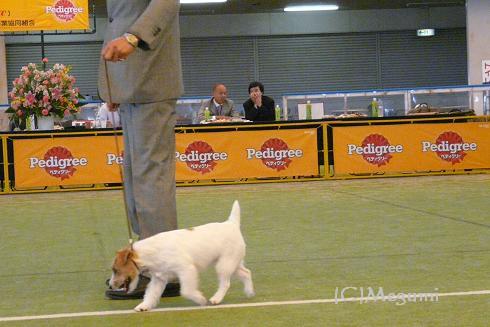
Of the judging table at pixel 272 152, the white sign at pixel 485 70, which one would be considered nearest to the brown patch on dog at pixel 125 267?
the judging table at pixel 272 152

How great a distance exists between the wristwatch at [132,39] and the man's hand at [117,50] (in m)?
0.02

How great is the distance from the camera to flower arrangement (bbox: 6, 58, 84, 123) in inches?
414

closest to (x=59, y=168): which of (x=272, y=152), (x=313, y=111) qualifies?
(x=272, y=152)

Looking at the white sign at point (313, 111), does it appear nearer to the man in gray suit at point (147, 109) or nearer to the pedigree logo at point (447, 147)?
the pedigree logo at point (447, 147)

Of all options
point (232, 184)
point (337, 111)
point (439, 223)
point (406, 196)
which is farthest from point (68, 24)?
point (439, 223)

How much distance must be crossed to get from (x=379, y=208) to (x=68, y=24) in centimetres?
776

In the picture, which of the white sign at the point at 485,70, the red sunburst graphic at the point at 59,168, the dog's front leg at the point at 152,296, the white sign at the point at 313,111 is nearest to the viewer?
the dog's front leg at the point at 152,296

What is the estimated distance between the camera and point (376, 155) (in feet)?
35.3

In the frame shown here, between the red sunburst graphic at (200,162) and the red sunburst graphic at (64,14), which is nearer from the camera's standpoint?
the red sunburst graphic at (200,162)

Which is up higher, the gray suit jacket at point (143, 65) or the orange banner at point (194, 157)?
the gray suit jacket at point (143, 65)

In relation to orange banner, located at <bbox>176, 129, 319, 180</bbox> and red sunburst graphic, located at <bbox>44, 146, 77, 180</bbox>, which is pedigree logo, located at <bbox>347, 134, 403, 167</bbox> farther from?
red sunburst graphic, located at <bbox>44, 146, 77, 180</bbox>

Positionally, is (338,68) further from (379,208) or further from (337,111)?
(379,208)

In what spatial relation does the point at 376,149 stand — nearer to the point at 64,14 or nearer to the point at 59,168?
the point at 59,168

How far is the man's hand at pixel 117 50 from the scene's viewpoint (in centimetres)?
321
